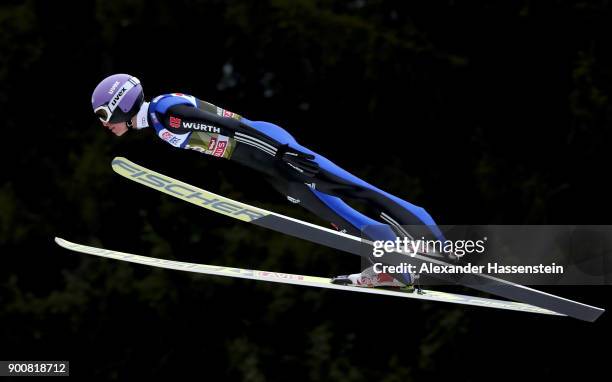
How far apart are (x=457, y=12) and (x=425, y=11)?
0.31 meters

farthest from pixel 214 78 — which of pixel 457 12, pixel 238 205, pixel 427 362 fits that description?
pixel 238 205

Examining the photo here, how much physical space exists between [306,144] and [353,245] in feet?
15.4

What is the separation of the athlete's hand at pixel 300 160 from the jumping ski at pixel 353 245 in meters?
0.49

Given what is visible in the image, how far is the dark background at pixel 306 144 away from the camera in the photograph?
418 inches

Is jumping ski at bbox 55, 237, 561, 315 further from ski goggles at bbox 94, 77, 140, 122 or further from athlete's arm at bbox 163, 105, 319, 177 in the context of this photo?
ski goggles at bbox 94, 77, 140, 122

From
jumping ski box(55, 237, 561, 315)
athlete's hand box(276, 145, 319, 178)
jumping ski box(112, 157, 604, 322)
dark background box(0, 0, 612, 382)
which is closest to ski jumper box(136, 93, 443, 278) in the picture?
athlete's hand box(276, 145, 319, 178)

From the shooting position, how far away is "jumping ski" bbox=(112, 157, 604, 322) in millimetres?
6727

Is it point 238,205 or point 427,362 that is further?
point 427,362

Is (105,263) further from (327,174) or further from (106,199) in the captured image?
(327,174)

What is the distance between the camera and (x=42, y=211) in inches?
454

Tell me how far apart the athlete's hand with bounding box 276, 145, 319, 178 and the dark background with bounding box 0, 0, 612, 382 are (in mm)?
4255

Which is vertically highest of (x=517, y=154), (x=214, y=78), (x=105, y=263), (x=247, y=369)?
(x=214, y=78)

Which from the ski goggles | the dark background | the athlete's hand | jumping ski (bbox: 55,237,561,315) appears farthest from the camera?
the dark background

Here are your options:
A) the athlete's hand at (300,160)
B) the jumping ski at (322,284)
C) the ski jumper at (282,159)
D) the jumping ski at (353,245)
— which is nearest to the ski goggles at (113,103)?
the ski jumper at (282,159)
